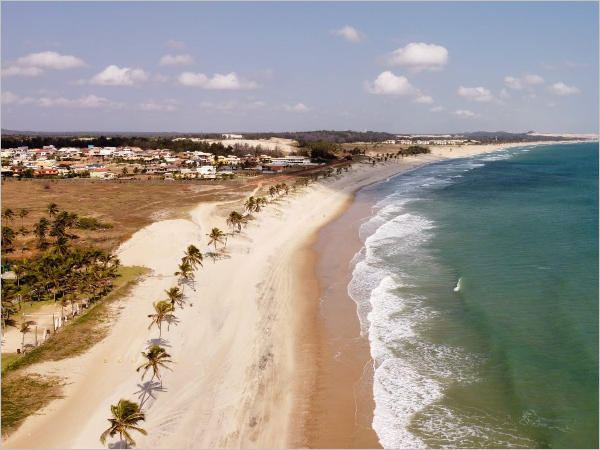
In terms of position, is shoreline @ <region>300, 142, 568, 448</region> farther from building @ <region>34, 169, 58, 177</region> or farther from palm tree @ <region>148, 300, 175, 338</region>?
building @ <region>34, 169, 58, 177</region>

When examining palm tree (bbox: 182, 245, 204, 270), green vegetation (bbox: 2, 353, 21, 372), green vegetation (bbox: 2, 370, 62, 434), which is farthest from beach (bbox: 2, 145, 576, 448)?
green vegetation (bbox: 2, 353, 21, 372)

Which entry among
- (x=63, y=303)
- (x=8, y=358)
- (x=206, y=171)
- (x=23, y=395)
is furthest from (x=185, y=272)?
(x=206, y=171)

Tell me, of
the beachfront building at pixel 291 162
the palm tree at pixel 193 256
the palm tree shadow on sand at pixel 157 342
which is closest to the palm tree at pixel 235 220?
the palm tree at pixel 193 256

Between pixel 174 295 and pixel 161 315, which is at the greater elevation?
pixel 174 295

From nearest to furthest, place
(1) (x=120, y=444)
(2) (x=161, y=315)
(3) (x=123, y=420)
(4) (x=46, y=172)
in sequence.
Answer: (3) (x=123, y=420) → (1) (x=120, y=444) → (2) (x=161, y=315) → (4) (x=46, y=172)

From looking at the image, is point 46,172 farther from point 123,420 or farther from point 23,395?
point 123,420

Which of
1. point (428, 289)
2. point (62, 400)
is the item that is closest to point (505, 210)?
point (428, 289)

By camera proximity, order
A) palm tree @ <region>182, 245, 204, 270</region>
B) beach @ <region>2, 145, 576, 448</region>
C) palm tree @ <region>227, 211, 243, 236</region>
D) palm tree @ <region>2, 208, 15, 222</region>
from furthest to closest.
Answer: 1. palm tree @ <region>2, 208, 15, 222</region>
2. palm tree @ <region>227, 211, 243, 236</region>
3. palm tree @ <region>182, 245, 204, 270</region>
4. beach @ <region>2, 145, 576, 448</region>
